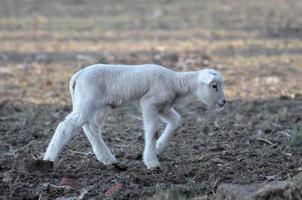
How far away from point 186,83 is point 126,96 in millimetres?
637

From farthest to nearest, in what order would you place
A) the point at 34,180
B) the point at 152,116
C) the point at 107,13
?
the point at 107,13
the point at 152,116
the point at 34,180

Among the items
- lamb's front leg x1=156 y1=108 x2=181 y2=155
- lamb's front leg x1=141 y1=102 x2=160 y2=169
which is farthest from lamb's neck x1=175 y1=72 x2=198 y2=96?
lamb's front leg x1=141 y1=102 x2=160 y2=169

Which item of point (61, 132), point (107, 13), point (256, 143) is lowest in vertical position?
point (107, 13)

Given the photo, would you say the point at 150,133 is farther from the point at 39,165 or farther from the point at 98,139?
the point at 39,165

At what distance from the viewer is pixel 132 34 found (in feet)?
55.2

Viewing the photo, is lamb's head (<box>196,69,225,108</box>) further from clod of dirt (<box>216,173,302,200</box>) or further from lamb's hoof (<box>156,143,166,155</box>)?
clod of dirt (<box>216,173,302,200</box>)

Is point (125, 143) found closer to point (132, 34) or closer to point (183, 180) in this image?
point (183, 180)

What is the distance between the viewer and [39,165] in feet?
22.7

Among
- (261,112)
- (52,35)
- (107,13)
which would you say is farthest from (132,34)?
(261,112)

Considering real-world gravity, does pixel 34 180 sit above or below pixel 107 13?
above

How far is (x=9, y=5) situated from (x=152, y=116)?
14.9 metres

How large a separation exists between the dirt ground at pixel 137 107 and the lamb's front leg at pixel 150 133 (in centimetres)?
11

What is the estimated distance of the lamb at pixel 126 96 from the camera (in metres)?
7.14

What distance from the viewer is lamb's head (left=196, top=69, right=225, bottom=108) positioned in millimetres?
7449
